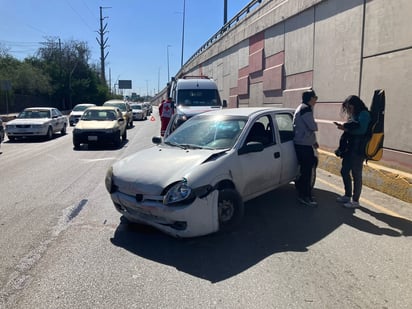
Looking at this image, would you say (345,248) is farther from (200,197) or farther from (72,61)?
(72,61)

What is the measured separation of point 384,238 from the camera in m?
4.77

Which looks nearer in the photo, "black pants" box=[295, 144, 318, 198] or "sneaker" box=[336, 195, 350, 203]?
"black pants" box=[295, 144, 318, 198]

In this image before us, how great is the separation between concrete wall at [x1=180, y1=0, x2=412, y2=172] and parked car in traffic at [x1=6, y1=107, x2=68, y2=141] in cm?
→ 962

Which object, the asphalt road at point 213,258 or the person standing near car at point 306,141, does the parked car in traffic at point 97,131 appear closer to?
the asphalt road at point 213,258

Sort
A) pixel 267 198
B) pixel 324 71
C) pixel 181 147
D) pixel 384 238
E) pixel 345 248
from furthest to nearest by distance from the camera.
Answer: pixel 324 71 → pixel 267 198 → pixel 181 147 → pixel 384 238 → pixel 345 248

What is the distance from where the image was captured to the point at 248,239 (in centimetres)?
471

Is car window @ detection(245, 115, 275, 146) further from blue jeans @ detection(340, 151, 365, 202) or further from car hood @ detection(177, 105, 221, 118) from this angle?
car hood @ detection(177, 105, 221, 118)

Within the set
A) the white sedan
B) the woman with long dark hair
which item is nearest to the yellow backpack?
the woman with long dark hair

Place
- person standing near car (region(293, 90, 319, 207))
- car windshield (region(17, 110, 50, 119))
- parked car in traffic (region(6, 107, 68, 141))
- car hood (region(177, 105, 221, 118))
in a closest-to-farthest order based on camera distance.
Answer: person standing near car (region(293, 90, 319, 207)), car hood (region(177, 105, 221, 118)), parked car in traffic (region(6, 107, 68, 141)), car windshield (region(17, 110, 50, 119))

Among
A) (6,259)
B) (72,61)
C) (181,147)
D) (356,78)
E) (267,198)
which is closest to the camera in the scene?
(6,259)

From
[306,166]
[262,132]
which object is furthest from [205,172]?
[306,166]

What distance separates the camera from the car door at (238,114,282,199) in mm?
5213

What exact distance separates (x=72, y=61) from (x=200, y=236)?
192ft

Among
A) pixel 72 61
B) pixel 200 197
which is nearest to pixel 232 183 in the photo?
pixel 200 197
